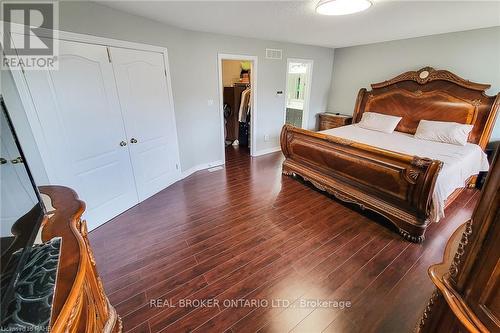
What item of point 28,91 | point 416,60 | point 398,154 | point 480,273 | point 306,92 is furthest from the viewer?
point 306,92

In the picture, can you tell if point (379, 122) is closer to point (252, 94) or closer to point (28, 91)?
point (252, 94)

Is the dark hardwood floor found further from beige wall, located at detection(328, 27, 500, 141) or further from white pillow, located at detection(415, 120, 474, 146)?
beige wall, located at detection(328, 27, 500, 141)

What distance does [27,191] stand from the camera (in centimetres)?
101

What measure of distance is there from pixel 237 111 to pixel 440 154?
4041 millimetres

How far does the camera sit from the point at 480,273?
656 mm

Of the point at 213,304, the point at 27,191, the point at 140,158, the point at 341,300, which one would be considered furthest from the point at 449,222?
the point at 140,158

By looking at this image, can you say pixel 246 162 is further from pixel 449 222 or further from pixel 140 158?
pixel 449 222

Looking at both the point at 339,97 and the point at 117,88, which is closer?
the point at 117,88

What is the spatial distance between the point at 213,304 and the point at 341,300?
99 cm

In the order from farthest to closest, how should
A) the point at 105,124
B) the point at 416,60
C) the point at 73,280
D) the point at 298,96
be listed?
the point at 298,96 → the point at 416,60 → the point at 105,124 → the point at 73,280

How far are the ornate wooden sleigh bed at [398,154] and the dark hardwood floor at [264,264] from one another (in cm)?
26

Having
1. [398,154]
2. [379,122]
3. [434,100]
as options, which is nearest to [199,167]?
[398,154]

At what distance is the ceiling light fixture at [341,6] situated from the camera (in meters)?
1.95

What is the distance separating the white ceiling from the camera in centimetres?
221
